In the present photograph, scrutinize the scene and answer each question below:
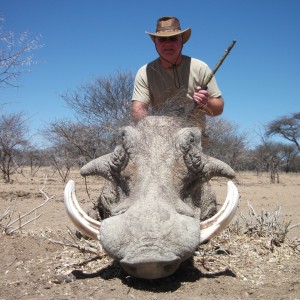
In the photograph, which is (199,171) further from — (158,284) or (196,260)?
(158,284)

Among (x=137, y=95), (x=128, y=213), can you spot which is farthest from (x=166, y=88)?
(x=128, y=213)

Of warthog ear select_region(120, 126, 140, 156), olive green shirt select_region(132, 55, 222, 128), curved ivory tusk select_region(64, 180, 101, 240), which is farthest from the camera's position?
olive green shirt select_region(132, 55, 222, 128)

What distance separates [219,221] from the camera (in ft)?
8.87

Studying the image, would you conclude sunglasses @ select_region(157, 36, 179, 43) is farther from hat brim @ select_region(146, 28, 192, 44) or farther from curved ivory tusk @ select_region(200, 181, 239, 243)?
curved ivory tusk @ select_region(200, 181, 239, 243)

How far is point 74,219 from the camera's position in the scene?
2836 millimetres

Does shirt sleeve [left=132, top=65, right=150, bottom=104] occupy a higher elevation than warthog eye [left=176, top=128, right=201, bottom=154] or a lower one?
higher

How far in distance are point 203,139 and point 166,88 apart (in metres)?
0.90

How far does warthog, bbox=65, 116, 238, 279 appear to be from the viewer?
2.31m

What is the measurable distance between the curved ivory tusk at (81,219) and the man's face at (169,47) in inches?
84.4

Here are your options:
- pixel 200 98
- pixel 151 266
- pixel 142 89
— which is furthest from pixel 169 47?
pixel 151 266

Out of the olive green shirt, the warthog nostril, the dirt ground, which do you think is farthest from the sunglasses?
the warthog nostril

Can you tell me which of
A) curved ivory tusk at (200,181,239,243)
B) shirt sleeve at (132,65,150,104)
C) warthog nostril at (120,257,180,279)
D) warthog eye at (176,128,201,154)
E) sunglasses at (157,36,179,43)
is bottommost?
warthog nostril at (120,257,180,279)

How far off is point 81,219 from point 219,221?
2.87 feet

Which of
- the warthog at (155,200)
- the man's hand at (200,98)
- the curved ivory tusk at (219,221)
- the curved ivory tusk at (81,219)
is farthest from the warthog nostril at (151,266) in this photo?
the man's hand at (200,98)
